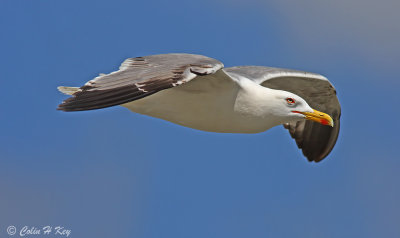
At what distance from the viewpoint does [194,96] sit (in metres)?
11.2

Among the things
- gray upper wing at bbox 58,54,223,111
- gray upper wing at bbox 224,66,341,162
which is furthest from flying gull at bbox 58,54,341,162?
gray upper wing at bbox 224,66,341,162

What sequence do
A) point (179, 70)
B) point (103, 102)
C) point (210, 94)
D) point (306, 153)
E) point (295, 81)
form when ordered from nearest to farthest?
1. point (103, 102)
2. point (179, 70)
3. point (210, 94)
4. point (295, 81)
5. point (306, 153)

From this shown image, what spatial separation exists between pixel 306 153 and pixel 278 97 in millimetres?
4472

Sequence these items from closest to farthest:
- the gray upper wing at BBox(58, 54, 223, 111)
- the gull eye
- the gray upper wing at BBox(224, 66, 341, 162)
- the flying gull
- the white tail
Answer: the gray upper wing at BBox(58, 54, 223, 111) → the flying gull → the gull eye → the white tail → the gray upper wing at BBox(224, 66, 341, 162)

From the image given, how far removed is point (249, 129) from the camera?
1169 cm


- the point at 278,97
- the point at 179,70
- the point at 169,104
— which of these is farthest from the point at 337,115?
the point at 179,70

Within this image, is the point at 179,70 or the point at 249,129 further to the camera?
the point at 249,129

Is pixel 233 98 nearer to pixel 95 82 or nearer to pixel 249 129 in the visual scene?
pixel 249 129

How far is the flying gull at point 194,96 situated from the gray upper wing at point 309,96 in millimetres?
461

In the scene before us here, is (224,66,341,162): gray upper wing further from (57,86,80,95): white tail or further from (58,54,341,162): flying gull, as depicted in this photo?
(57,86,80,95): white tail

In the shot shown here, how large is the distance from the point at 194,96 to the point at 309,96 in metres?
4.10

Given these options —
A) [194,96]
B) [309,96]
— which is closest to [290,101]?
[194,96]

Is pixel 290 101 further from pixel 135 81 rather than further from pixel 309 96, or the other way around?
pixel 309 96

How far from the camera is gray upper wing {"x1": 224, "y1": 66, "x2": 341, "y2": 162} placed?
1356 centimetres
